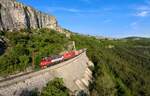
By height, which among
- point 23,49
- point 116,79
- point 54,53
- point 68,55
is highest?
point 23,49

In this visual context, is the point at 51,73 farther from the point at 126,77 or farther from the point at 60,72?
the point at 126,77

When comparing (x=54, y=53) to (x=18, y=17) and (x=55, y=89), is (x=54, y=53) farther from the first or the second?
(x=55, y=89)

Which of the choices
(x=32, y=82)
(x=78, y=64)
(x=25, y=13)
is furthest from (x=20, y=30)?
(x=32, y=82)

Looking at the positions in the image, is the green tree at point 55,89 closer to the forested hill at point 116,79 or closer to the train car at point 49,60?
the forested hill at point 116,79

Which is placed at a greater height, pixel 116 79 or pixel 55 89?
pixel 55 89

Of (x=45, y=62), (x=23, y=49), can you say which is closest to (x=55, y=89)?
(x=45, y=62)

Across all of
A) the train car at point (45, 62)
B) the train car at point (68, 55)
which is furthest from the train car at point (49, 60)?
the train car at point (68, 55)

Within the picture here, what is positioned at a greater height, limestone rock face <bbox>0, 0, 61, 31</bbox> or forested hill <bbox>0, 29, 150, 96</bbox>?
limestone rock face <bbox>0, 0, 61, 31</bbox>

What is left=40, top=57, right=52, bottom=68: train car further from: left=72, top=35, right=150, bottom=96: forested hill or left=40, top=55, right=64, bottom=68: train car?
left=72, top=35, right=150, bottom=96: forested hill

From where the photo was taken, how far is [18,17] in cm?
9088

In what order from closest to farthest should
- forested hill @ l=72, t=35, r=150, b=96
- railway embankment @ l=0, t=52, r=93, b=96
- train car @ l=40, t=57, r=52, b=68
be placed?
railway embankment @ l=0, t=52, r=93, b=96 → train car @ l=40, t=57, r=52, b=68 → forested hill @ l=72, t=35, r=150, b=96

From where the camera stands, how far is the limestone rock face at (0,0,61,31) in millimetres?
84938

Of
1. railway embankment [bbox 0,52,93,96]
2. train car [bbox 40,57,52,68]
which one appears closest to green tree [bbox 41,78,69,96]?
railway embankment [bbox 0,52,93,96]

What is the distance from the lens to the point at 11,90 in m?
38.9
